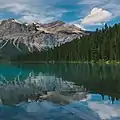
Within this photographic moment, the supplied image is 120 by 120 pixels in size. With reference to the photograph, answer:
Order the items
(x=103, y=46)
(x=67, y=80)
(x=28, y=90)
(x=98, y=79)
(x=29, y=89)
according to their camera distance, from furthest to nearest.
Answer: (x=103, y=46)
(x=67, y=80)
(x=98, y=79)
(x=29, y=89)
(x=28, y=90)

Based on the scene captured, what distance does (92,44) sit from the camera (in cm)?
18638

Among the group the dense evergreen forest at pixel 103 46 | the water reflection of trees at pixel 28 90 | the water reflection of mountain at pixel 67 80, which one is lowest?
the water reflection of trees at pixel 28 90

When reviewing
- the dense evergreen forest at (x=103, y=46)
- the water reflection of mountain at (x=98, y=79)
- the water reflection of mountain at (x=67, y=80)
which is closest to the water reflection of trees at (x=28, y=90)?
the water reflection of mountain at (x=67, y=80)

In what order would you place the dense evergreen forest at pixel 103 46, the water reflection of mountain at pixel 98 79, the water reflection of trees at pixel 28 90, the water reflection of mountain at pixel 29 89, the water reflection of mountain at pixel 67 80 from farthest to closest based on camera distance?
the dense evergreen forest at pixel 103 46 → the water reflection of mountain at pixel 67 80 → the water reflection of mountain at pixel 98 79 → the water reflection of mountain at pixel 29 89 → the water reflection of trees at pixel 28 90

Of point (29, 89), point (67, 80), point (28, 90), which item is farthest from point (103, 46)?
point (28, 90)

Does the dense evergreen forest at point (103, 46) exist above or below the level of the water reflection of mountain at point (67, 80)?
above

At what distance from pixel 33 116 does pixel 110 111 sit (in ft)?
17.6

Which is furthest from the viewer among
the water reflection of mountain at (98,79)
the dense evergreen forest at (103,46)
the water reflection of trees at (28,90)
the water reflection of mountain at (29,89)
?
the dense evergreen forest at (103,46)

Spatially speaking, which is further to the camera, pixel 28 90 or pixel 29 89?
pixel 29 89

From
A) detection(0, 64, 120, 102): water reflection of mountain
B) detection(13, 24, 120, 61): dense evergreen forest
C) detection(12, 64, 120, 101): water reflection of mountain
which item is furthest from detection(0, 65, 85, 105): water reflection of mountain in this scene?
detection(13, 24, 120, 61): dense evergreen forest

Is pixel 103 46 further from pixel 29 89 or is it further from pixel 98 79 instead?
pixel 29 89

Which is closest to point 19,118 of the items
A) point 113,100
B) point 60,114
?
point 60,114

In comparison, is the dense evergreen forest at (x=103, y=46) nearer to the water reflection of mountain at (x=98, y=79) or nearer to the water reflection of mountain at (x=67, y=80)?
the water reflection of mountain at (x=98, y=79)

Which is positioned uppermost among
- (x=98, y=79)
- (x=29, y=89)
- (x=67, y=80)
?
(x=98, y=79)
